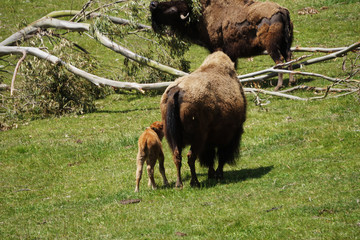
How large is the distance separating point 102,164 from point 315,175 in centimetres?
535

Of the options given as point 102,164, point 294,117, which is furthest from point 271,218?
point 294,117

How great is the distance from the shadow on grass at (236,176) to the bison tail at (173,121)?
1.11 meters

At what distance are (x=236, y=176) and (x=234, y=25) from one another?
881 cm

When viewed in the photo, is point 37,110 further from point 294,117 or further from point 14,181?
point 294,117

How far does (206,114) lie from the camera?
8.88 meters

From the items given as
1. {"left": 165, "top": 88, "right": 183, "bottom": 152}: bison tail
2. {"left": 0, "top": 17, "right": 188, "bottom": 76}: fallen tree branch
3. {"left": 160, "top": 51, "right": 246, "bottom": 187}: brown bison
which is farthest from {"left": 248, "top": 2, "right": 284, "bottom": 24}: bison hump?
{"left": 165, "top": 88, "right": 183, "bottom": 152}: bison tail

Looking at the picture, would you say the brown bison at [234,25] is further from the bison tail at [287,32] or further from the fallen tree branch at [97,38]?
the fallen tree branch at [97,38]

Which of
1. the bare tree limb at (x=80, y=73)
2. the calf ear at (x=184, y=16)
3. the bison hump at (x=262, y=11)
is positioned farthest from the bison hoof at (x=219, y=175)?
the calf ear at (x=184, y=16)

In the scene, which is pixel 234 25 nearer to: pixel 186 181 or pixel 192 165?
pixel 186 181

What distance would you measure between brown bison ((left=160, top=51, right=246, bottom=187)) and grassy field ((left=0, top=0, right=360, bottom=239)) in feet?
1.81

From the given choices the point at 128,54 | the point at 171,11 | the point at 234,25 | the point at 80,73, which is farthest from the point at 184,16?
the point at 80,73

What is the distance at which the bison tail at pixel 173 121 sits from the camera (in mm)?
8656

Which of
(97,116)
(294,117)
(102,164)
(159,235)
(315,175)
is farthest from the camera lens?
(97,116)

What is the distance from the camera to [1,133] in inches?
630
